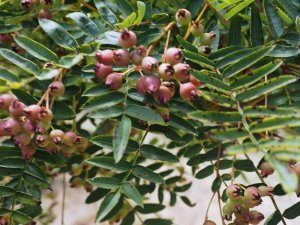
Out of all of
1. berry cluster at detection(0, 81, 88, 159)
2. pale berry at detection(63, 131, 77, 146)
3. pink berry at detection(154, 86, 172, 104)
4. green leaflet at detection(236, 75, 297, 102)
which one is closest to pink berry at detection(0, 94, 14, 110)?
berry cluster at detection(0, 81, 88, 159)

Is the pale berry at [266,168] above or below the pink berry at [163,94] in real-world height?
below

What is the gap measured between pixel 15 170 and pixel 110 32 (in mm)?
264

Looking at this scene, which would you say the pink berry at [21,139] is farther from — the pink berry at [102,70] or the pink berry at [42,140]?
the pink berry at [102,70]

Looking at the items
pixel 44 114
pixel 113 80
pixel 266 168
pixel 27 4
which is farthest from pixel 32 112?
pixel 266 168

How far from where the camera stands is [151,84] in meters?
0.65

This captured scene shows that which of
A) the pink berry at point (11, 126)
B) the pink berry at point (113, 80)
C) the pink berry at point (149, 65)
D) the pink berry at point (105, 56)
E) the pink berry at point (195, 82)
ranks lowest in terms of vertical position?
the pink berry at point (11, 126)

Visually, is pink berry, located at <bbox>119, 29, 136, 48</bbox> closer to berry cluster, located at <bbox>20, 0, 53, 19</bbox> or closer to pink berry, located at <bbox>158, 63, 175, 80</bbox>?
pink berry, located at <bbox>158, 63, 175, 80</bbox>

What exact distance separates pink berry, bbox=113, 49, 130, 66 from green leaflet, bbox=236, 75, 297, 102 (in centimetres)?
16

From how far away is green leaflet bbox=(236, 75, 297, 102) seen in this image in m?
0.60

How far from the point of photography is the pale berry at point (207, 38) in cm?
74

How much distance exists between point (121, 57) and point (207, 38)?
0.48 feet

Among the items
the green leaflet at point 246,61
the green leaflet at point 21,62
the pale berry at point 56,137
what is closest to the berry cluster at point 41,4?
the green leaflet at point 21,62

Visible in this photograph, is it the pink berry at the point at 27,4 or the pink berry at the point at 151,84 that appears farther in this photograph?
the pink berry at the point at 27,4

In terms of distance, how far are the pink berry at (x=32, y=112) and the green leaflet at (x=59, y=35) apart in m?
0.12
